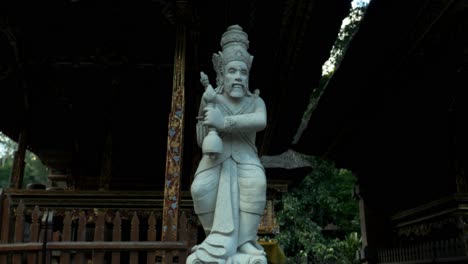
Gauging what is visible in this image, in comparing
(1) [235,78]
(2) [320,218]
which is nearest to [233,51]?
(1) [235,78]

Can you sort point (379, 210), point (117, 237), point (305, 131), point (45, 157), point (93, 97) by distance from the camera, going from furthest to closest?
point (45, 157) < point (379, 210) < point (305, 131) < point (93, 97) < point (117, 237)

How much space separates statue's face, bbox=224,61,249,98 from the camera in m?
3.37

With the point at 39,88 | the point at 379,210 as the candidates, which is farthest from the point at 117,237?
the point at 379,210

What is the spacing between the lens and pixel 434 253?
740cm

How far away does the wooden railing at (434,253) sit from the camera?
6.48 m

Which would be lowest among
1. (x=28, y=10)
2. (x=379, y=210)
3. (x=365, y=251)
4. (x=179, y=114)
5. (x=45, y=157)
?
(x=365, y=251)

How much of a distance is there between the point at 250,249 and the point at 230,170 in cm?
58

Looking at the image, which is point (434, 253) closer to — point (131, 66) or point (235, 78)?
point (235, 78)

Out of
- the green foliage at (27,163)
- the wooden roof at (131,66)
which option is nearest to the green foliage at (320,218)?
the wooden roof at (131,66)

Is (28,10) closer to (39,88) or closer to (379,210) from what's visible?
(39,88)

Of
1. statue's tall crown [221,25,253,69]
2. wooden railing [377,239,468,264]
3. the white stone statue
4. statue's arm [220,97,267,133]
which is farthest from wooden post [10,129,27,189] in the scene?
wooden railing [377,239,468,264]

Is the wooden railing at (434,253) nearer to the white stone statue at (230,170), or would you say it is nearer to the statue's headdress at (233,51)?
the white stone statue at (230,170)

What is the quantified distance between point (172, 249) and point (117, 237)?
579 millimetres

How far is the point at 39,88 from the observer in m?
9.44
